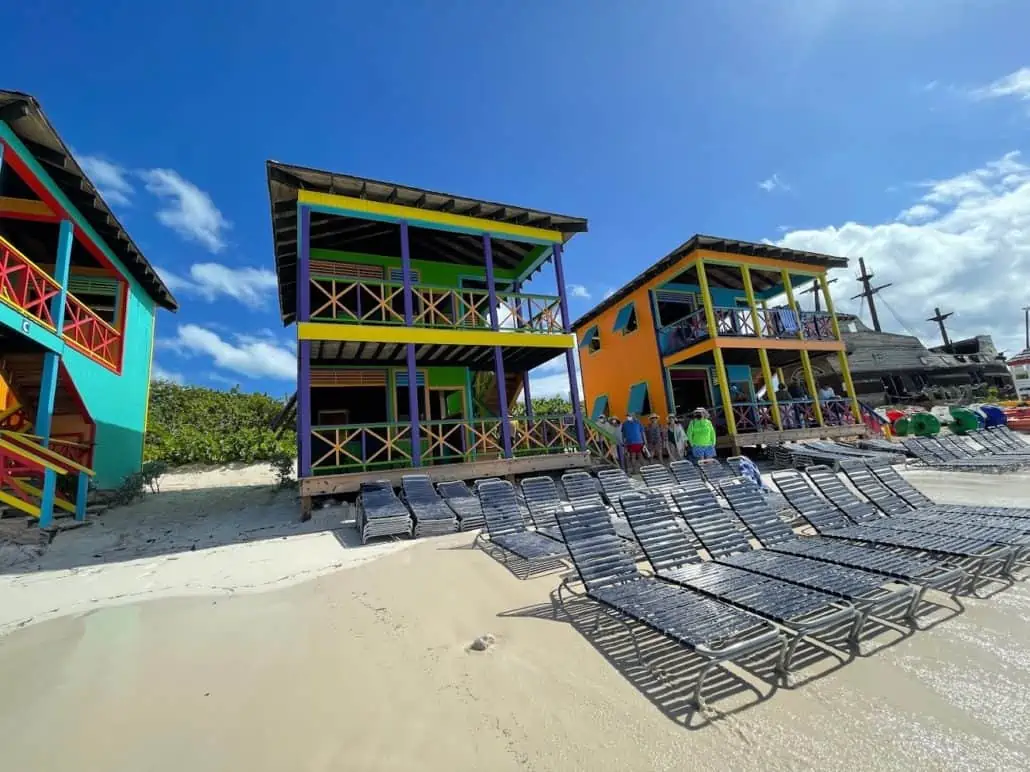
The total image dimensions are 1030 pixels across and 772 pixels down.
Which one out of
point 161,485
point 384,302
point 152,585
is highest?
point 384,302

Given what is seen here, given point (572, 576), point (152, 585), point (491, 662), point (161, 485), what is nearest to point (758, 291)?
point (572, 576)

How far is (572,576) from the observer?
4535mm

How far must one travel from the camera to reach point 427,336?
398 inches

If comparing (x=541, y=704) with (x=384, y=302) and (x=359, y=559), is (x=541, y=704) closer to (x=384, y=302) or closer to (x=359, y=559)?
(x=359, y=559)

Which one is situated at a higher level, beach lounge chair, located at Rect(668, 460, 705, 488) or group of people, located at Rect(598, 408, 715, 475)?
group of people, located at Rect(598, 408, 715, 475)

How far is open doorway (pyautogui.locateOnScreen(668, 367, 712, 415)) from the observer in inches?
664

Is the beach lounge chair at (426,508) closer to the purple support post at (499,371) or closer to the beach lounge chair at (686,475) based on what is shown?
the purple support post at (499,371)

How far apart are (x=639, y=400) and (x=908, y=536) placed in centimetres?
1223

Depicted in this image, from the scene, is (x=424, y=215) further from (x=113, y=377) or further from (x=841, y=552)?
(x=841, y=552)

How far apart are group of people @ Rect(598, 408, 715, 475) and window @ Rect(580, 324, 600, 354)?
6.13 meters

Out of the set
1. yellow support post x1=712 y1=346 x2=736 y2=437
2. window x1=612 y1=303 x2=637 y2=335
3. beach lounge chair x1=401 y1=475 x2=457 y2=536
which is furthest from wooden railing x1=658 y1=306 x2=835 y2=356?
beach lounge chair x1=401 y1=475 x2=457 y2=536

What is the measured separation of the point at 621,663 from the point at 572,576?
4.85 feet

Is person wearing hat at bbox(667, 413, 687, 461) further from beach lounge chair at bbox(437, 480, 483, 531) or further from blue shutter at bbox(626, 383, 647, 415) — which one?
beach lounge chair at bbox(437, 480, 483, 531)

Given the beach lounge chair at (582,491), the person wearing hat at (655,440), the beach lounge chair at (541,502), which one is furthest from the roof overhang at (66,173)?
the person wearing hat at (655,440)
